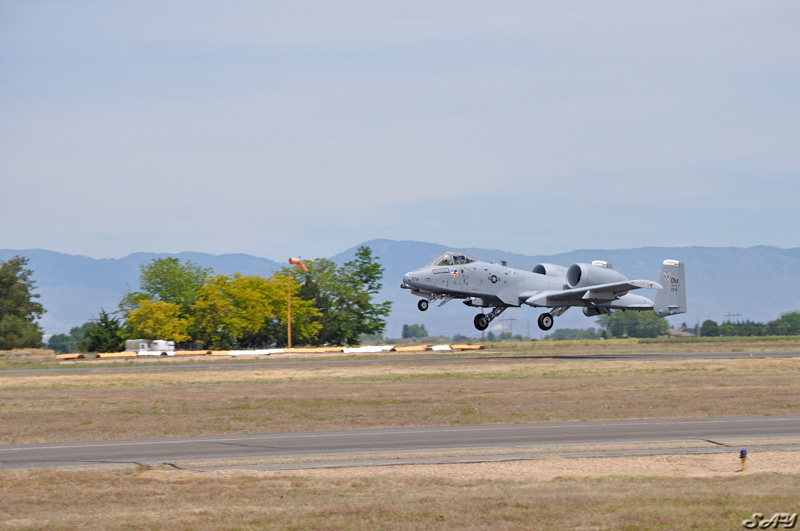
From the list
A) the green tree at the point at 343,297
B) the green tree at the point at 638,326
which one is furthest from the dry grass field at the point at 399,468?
the green tree at the point at 638,326

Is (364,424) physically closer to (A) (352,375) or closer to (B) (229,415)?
(B) (229,415)

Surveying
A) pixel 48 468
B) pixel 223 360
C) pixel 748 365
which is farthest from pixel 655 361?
pixel 48 468

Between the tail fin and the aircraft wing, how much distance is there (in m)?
6.79

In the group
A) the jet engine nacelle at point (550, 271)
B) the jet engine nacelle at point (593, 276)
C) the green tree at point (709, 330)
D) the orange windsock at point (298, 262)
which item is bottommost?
the green tree at point (709, 330)

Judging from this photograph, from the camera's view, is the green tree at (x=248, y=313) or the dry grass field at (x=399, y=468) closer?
the dry grass field at (x=399, y=468)

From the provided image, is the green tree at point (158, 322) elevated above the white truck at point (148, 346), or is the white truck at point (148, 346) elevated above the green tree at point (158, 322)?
the green tree at point (158, 322)

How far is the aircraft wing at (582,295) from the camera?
179 ft

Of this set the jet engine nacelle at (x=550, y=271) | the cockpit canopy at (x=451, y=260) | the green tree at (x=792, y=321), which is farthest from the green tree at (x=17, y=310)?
the green tree at (x=792, y=321)

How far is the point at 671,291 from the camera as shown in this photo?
63.4 m

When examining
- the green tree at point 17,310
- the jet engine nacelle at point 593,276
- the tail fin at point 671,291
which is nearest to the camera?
the jet engine nacelle at point 593,276

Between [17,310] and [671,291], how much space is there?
3347 inches

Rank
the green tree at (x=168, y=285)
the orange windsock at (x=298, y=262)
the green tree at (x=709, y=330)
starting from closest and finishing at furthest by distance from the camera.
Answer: the green tree at (x=168, y=285) → the orange windsock at (x=298, y=262) → the green tree at (x=709, y=330)

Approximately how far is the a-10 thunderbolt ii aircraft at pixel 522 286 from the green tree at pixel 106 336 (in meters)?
44.3

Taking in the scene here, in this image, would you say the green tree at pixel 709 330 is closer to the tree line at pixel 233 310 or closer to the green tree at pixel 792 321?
the green tree at pixel 792 321
